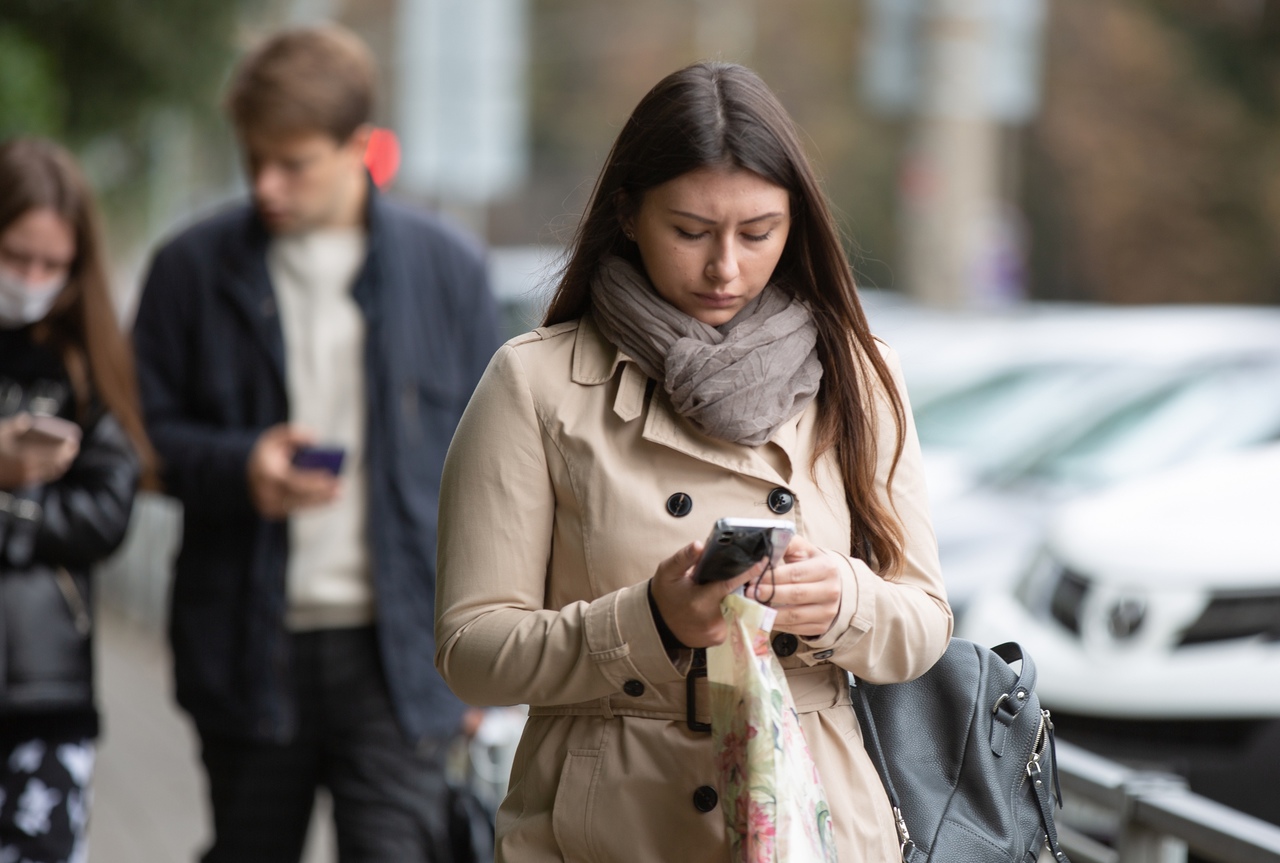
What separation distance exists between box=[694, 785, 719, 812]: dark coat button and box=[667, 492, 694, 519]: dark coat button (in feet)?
1.14

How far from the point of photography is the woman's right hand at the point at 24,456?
3.49m

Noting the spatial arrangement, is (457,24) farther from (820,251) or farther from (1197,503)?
(820,251)

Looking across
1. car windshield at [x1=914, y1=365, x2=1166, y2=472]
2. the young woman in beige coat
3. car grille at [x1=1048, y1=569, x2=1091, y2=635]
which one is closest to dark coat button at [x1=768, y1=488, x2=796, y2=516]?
the young woman in beige coat

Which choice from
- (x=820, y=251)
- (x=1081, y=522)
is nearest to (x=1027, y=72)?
(x=1081, y=522)

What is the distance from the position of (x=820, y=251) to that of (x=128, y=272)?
18.7 metres

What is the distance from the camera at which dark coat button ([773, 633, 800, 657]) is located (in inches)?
89.7

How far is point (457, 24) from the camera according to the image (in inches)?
484

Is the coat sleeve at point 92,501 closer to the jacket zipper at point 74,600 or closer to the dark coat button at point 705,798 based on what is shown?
the jacket zipper at point 74,600

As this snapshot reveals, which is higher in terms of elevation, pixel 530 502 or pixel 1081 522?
pixel 530 502

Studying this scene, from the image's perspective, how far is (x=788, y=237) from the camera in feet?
8.17

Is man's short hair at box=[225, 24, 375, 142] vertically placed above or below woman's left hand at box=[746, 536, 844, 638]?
above

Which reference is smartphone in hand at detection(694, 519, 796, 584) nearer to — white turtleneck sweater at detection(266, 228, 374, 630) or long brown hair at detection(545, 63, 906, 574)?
long brown hair at detection(545, 63, 906, 574)

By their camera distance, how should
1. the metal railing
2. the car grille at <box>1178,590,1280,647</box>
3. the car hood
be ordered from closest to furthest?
the metal railing, the car grille at <box>1178,590,1280,647</box>, the car hood

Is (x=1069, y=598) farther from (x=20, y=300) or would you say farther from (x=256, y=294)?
(x=20, y=300)
